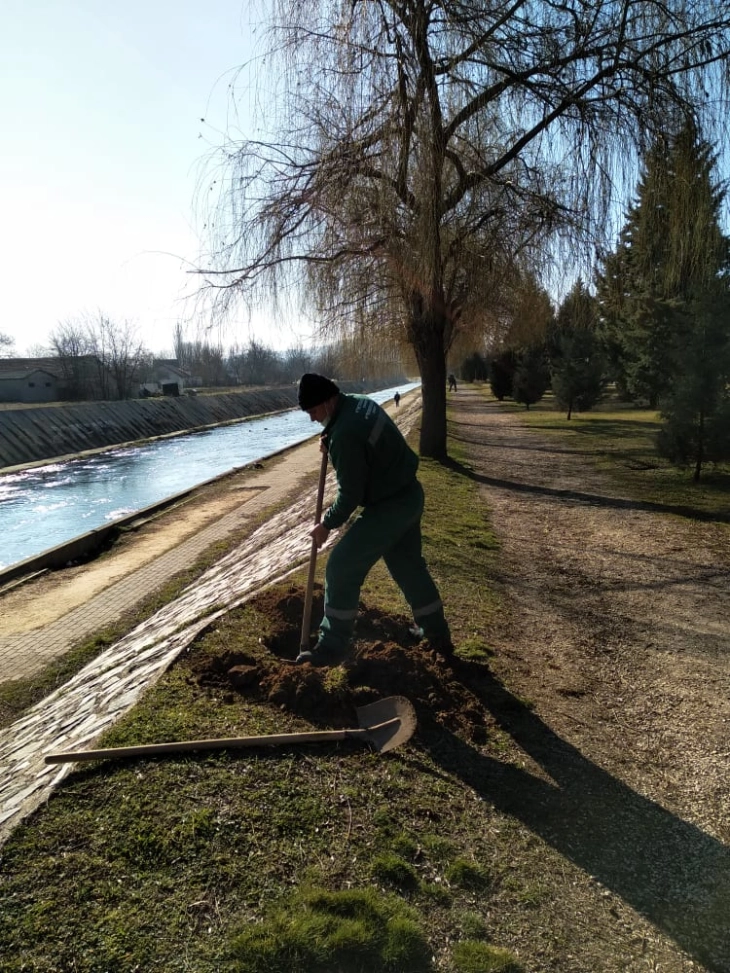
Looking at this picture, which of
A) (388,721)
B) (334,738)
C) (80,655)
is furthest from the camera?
(80,655)

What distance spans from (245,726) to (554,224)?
819cm

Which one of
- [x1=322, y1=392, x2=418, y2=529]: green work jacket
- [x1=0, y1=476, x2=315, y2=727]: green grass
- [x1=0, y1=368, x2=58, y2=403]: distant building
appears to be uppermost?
[x1=0, y1=368, x2=58, y2=403]: distant building

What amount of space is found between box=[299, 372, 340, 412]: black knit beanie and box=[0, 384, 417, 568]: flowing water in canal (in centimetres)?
1237

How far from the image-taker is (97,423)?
44562 mm

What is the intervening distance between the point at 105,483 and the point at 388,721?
26078mm

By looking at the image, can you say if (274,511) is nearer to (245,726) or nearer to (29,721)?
(29,721)

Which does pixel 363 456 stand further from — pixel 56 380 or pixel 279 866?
pixel 56 380

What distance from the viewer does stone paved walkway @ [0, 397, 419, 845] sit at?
140 inches

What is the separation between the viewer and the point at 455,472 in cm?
1488

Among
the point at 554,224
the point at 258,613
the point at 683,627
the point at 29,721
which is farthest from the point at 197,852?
the point at 554,224

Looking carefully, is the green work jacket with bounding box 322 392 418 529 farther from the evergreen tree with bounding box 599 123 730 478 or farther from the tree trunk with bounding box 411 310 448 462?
the tree trunk with bounding box 411 310 448 462

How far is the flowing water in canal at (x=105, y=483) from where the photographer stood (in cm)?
1823

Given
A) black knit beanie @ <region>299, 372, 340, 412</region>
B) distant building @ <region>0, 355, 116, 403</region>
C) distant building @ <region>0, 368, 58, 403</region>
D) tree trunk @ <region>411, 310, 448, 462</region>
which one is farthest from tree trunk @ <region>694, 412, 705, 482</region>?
distant building @ <region>0, 368, 58, 403</region>

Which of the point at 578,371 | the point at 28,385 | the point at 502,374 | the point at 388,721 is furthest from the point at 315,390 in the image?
the point at 28,385
